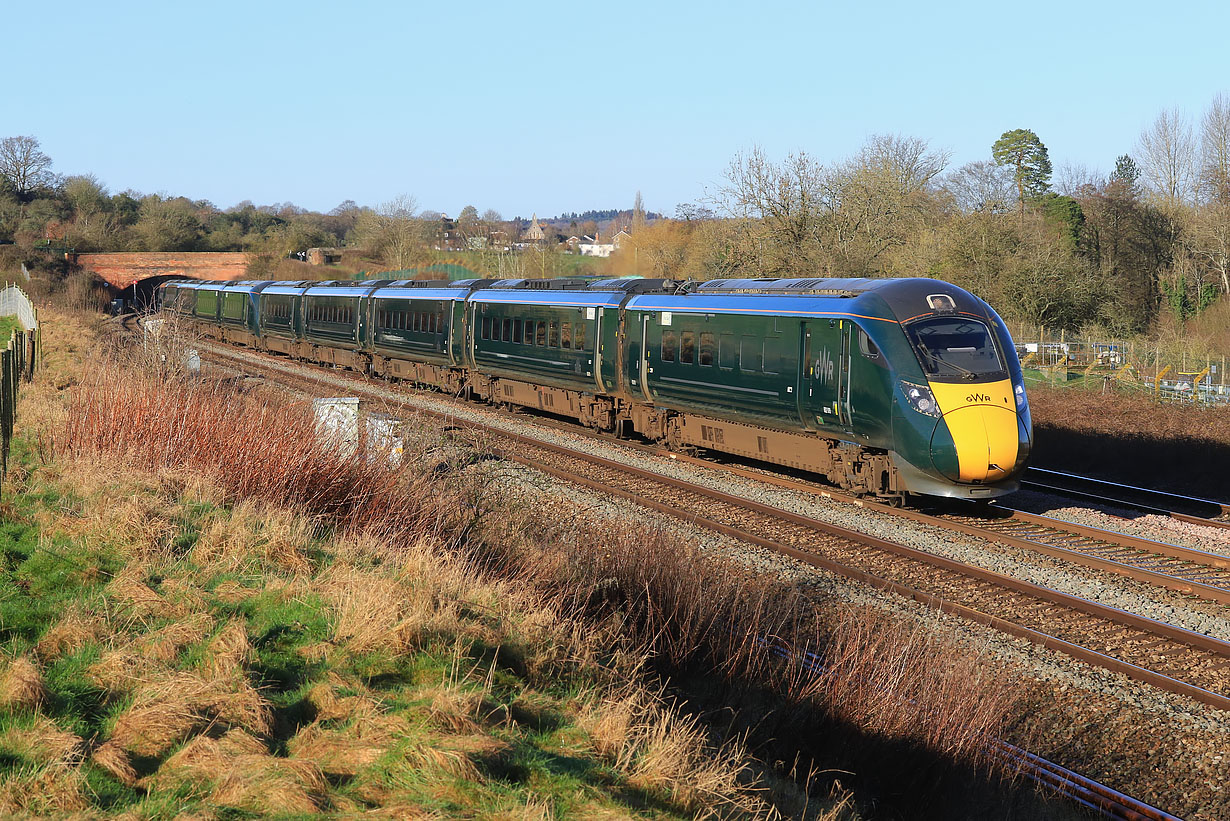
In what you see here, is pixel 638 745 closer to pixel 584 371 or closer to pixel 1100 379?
pixel 584 371

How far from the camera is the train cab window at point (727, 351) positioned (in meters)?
15.9

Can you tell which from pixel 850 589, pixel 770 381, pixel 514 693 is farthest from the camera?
pixel 770 381

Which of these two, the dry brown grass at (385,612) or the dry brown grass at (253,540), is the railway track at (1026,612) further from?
the dry brown grass at (253,540)

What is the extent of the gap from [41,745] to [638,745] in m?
3.07

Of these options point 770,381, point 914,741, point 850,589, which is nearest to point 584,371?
point 770,381

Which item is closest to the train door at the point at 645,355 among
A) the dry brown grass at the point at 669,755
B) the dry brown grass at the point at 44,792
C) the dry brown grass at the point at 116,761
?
the dry brown grass at the point at 669,755

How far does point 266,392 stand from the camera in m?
15.3

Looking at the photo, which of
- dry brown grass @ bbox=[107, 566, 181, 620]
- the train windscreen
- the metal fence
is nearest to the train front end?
the train windscreen

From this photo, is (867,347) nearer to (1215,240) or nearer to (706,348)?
(706,348)

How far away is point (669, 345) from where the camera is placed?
17.5m

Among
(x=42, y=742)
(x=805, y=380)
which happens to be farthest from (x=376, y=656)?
(x=805, y=380)

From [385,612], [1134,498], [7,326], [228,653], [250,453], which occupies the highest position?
[7,326]

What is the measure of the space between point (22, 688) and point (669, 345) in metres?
12.9

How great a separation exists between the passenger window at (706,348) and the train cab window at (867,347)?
3.37m
